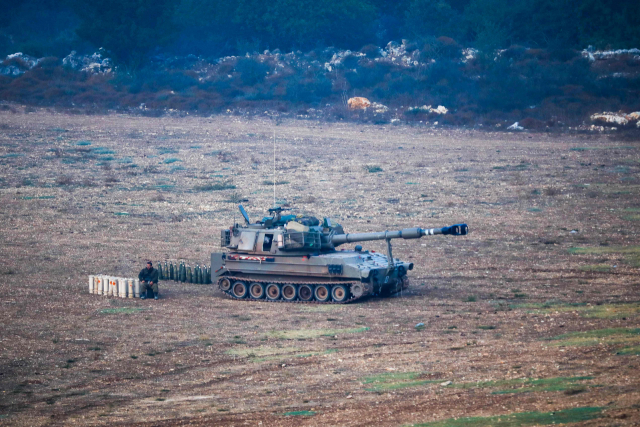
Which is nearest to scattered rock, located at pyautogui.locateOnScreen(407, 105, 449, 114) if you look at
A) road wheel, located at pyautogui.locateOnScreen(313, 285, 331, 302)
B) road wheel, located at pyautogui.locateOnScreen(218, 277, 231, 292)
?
road wheel, located at pyautogui.locateOnScreen(218, 277, 231, 292)

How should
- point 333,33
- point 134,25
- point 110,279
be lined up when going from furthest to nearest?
point 333,33
point 134,25
point 110,279

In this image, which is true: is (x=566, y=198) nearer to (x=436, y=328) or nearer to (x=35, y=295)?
(x=436, y=328)

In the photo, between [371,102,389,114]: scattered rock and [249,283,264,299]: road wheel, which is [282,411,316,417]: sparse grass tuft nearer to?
[249,283,264,299]: road wheel

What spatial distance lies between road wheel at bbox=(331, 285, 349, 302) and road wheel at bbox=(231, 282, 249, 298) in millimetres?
2622

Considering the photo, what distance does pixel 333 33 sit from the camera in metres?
73.6

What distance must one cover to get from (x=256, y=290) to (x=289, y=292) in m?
1.06

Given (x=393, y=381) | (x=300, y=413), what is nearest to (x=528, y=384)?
(x=393, y=381)

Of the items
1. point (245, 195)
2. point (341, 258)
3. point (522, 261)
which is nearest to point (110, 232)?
point (245, 195)

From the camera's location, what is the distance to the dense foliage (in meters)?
67.4

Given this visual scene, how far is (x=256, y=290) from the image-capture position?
2355 centimetres

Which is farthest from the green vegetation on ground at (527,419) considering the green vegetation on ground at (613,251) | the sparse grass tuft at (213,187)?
the sparse grass tuft at (213,187)

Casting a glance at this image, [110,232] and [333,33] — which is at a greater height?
[333,33]

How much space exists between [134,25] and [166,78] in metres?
4.93

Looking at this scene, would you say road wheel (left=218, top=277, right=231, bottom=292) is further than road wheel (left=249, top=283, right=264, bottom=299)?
Yes
